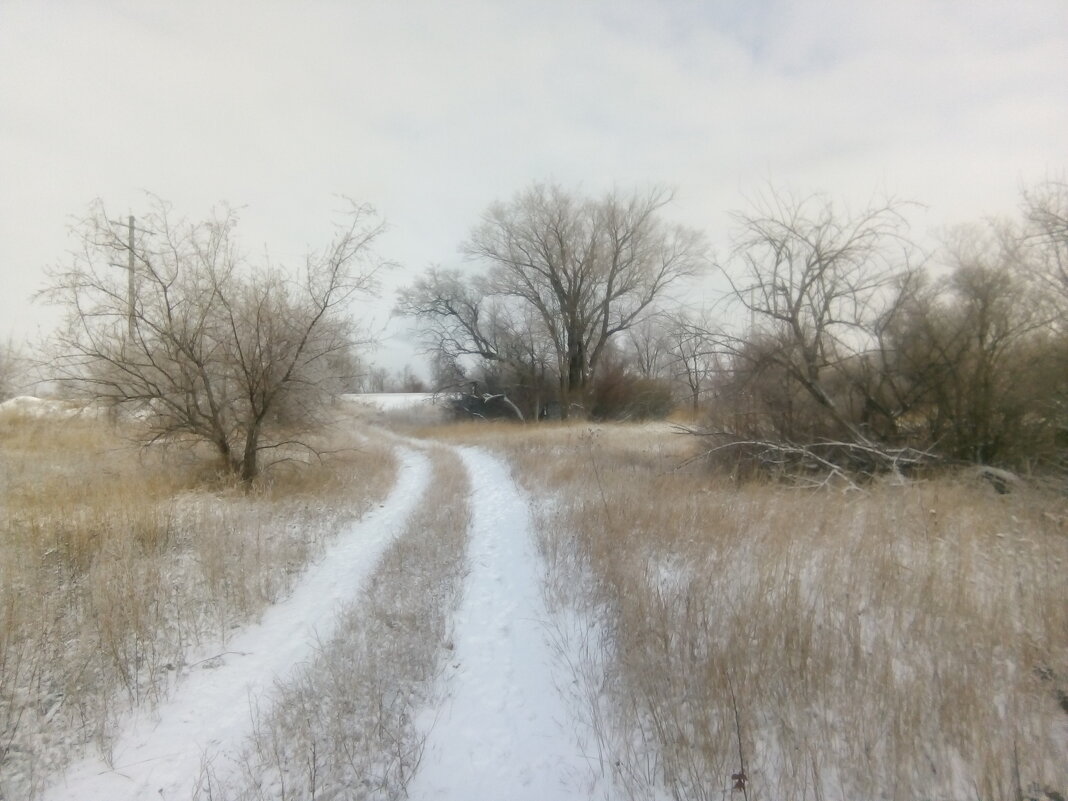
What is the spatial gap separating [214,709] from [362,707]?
3.72ft

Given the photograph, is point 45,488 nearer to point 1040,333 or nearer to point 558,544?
point 558,544

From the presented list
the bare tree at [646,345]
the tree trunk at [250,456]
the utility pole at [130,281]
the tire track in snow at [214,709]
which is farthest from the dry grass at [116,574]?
the bare tree at [646,345]

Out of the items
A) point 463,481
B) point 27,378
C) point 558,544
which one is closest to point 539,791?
point 558,544

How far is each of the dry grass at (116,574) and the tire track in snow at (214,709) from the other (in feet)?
0.57

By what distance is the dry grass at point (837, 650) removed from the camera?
7.59 ft

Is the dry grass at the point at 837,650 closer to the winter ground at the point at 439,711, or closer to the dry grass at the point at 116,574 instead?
the winter ground at the point at 439,711

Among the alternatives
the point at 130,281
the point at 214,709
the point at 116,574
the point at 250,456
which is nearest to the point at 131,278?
the point at 130,281

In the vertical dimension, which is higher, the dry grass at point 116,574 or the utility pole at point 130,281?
the utility pole at point 130,281

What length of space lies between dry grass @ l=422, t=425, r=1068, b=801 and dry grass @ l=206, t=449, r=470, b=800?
1280mm

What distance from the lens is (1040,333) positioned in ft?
25.0

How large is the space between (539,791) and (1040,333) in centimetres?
1034

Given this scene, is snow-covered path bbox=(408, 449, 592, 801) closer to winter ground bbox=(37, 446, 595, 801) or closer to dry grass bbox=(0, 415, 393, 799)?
winter ground bbox=(37, 446, 595, 801)

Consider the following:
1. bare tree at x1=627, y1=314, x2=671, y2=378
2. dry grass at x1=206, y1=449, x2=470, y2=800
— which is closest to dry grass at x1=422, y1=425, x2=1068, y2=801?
dry grass at x1=206, y1=449, x2=470, y2=800

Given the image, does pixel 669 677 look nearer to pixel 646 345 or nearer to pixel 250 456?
pixel 250 456
